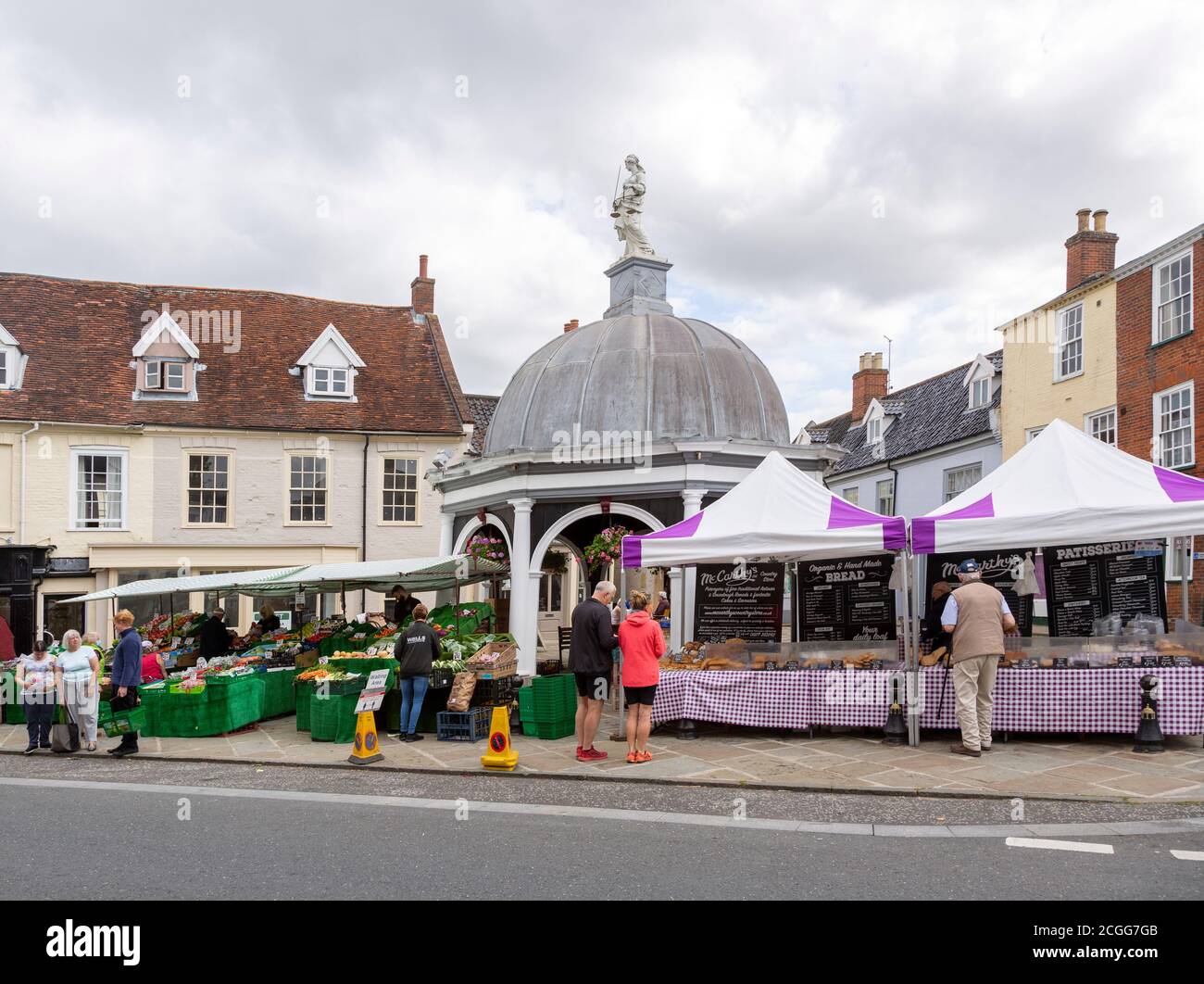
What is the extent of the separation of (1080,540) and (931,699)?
2.37m

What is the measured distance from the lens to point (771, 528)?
37.0 feet

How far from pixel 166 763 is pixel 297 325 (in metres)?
20.0

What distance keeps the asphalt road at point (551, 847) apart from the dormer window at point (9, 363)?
1905 centimetres

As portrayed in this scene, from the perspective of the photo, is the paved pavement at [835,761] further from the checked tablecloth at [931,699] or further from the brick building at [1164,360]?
the brick building at [1164,360]

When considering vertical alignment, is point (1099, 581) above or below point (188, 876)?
above

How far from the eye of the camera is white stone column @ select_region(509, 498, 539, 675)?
15.2 meters

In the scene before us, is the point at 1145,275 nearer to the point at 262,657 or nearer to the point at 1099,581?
the point at 1099,581

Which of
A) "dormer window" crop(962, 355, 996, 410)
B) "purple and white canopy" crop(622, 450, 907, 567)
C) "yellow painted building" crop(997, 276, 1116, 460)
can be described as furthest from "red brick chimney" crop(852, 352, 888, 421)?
"purple and white canopy" crop(622, 450, 907, 567)

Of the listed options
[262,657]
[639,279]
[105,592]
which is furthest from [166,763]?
[639,279]

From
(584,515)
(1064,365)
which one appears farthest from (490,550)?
(1064,365)

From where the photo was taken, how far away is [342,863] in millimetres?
6227

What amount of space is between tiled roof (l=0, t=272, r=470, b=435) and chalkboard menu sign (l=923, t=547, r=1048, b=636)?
15.5 meters

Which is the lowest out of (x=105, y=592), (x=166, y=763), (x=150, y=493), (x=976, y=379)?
(x=166, y=763)

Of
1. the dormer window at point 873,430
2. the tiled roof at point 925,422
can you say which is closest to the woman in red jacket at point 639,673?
the tiled roof at point 925,422
